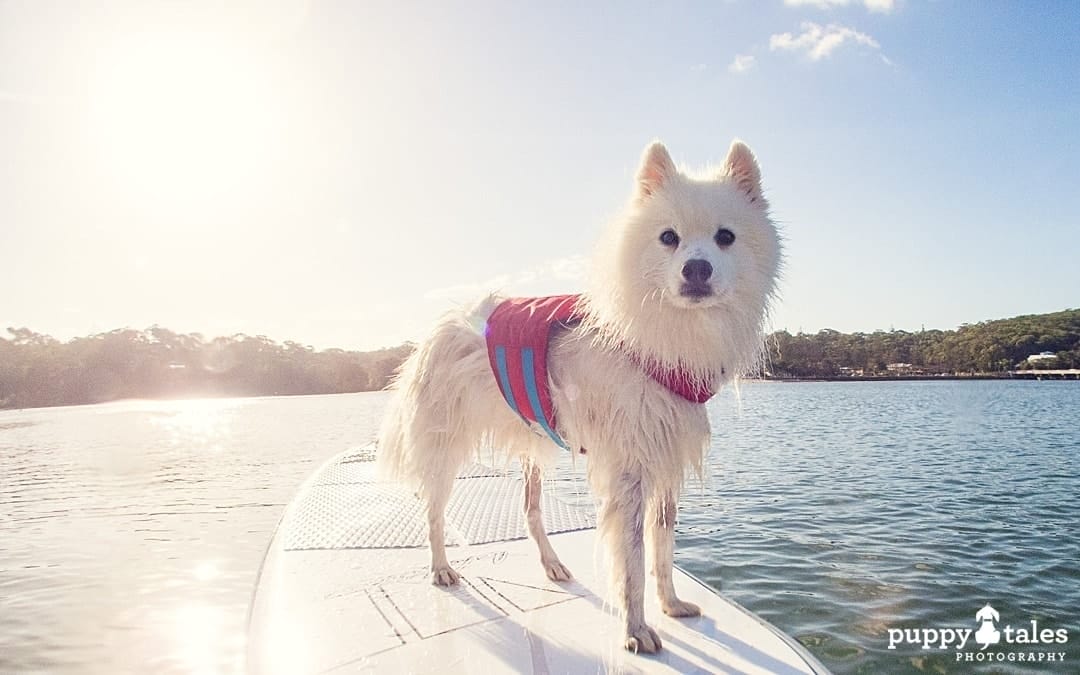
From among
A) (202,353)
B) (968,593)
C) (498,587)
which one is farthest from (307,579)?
(202,353)

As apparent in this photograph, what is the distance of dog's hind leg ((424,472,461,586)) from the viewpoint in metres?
3.60

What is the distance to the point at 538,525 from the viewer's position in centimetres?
369

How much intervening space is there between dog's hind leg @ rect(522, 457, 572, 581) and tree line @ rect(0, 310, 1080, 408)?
34.9m

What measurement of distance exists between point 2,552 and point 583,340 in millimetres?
7549

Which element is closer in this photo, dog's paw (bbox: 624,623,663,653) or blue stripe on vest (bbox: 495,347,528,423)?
dog's paw (bbox: 624,623,663,653)

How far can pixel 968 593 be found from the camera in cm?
477

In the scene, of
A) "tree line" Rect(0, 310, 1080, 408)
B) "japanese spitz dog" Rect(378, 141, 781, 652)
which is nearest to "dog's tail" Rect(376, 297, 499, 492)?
"japanese spitz dog" Rect(378, 141, 781, 652)

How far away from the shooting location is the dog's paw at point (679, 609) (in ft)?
9.83

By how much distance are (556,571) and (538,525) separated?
28cm

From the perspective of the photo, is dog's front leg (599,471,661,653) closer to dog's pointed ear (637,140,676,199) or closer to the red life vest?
the red life vest

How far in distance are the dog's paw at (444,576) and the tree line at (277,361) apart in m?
35.3

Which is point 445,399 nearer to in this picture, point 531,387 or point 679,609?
point 531,387

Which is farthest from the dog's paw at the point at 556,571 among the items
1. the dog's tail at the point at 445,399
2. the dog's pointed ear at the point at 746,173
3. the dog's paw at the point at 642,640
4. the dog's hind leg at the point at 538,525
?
the dog's pointed ear at the point at 746,173

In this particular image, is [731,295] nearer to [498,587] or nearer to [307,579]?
[498,587]
